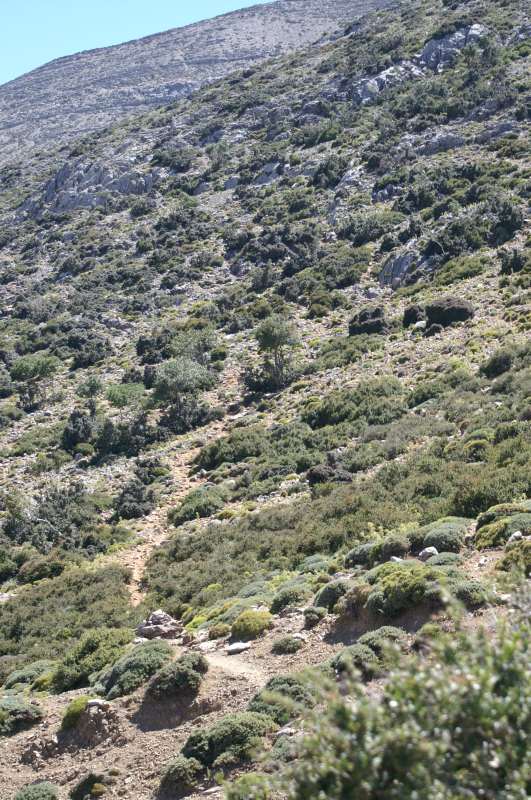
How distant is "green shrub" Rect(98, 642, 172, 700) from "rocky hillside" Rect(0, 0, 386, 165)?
113 metres

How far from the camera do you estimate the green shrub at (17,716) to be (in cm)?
1317

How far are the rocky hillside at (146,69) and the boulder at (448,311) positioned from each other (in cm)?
8903

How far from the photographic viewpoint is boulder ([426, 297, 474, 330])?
3522 cm

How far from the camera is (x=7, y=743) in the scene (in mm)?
12812

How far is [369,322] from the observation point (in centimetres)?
3972

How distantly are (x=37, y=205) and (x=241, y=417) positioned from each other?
56968 mm

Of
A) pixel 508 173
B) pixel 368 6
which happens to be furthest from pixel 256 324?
pixel 368 6

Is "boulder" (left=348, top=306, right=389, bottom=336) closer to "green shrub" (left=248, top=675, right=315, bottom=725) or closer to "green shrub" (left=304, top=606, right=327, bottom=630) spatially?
"green shrub" (left=304, top=606, right=327, bottom=630)

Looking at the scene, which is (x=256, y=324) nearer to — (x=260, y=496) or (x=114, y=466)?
(x=114, y=466)

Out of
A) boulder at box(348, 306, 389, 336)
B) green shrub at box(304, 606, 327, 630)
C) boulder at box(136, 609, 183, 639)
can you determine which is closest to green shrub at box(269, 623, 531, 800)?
green shrub at box(304, 606, 327, 630)

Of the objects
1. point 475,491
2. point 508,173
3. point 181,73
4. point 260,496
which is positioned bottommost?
point 260,496

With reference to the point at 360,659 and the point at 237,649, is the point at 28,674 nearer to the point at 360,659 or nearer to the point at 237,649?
the point at 237,649

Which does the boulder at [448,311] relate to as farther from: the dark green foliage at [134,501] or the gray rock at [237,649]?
the gray rock at [237,649]

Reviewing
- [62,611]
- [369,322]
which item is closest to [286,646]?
[62,611]
